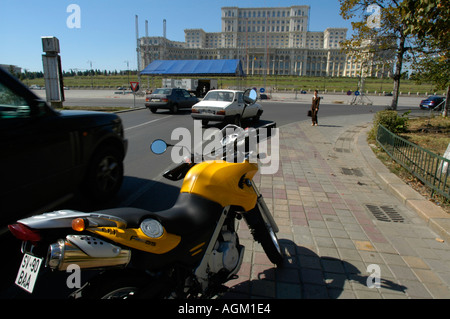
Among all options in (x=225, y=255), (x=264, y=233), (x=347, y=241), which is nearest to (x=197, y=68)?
(x=347, y=241)

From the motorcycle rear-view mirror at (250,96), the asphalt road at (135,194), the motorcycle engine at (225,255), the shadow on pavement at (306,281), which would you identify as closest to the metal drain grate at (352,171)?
the asphalt road at (135,194)

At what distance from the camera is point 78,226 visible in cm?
153

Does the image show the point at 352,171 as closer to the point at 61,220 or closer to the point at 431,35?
the point at 431,35

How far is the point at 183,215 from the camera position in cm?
206

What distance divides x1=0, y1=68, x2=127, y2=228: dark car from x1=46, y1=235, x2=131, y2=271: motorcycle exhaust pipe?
1.91 meters

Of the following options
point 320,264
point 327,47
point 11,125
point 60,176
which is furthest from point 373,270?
point 327,47

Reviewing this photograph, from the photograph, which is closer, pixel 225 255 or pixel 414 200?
pixel 225 255

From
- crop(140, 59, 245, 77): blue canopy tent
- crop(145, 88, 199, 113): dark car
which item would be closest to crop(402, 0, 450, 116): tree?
crop(145, 88, 199, 113): dark car

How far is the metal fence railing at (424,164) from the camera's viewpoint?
469 cm

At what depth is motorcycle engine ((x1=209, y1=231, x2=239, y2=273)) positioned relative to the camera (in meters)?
2.22

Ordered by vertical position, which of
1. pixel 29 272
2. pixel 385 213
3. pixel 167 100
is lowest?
pixel 385 213

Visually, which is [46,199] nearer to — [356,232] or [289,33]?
[356,232]

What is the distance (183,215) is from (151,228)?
31cm

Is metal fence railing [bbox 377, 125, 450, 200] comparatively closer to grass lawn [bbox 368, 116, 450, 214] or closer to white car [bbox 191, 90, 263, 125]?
grass lawn [bbox 368, 116, 450, 214]
